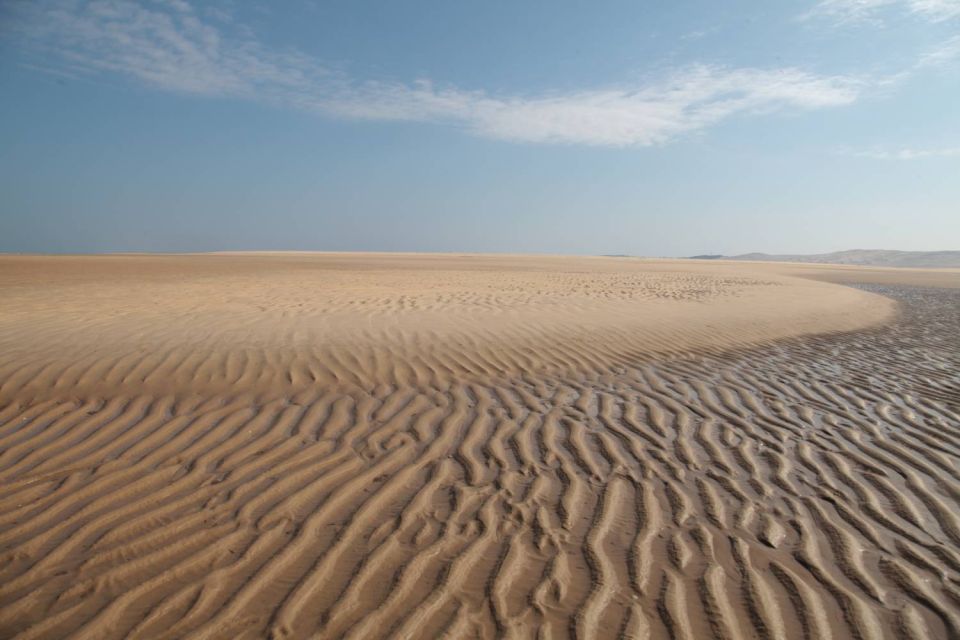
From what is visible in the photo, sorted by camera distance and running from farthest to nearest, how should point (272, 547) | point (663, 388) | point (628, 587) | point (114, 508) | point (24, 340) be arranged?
point (24, 340)
point (663, 388)
point (114, 508)
point (272, 547)
point (628, 587)

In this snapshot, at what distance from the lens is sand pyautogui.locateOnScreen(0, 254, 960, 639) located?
2660mm

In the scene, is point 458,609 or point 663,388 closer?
point 458,609

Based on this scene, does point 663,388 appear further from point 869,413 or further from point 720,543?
point 720,543

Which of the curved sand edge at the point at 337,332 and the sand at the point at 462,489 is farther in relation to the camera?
the curved sand edge at the point at 337,332

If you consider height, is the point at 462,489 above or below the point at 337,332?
below

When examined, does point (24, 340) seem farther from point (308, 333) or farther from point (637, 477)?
point (637, 477)

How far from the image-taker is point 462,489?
12.8ft

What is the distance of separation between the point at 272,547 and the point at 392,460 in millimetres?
1331

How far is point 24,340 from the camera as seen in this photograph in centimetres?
762

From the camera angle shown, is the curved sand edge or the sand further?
the curved sand edge

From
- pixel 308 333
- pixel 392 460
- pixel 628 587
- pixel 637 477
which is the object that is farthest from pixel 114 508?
pixel 308 333

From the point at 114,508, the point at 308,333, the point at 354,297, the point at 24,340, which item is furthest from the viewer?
the point at 354,297

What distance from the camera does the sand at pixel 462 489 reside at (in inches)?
105

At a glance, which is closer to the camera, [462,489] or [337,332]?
[462,489]
